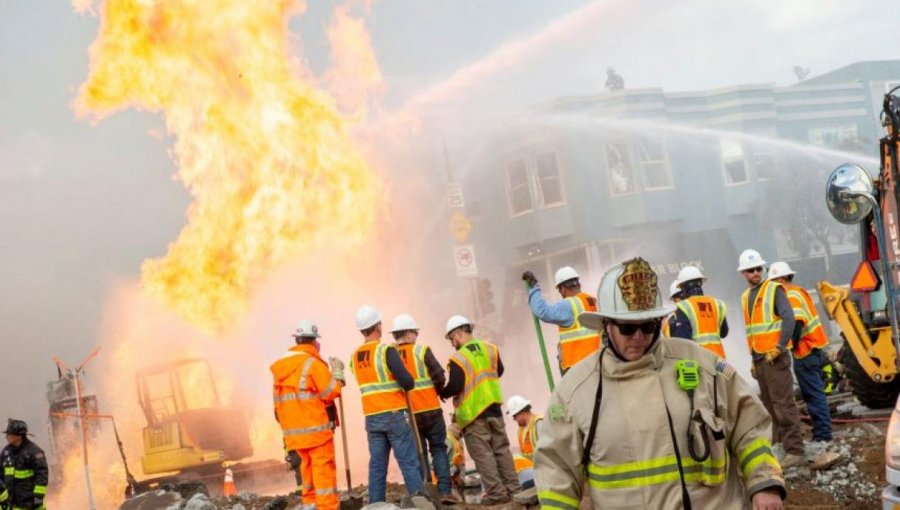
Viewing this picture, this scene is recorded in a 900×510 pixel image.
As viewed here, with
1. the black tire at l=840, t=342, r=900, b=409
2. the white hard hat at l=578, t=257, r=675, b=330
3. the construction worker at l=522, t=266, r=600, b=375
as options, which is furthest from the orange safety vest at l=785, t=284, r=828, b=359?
the white hard hat at l=578, t=257, r=675, b=330

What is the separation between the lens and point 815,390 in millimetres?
9438

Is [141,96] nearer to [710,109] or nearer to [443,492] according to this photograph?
[443,492]

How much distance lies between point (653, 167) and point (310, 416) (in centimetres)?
2158

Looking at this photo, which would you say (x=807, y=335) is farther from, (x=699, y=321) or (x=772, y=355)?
(x=699, y=321)

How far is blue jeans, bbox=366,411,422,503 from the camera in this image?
29.2ft

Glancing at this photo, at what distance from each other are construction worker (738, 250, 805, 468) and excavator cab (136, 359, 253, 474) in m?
12.3

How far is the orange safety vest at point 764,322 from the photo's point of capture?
912 cm

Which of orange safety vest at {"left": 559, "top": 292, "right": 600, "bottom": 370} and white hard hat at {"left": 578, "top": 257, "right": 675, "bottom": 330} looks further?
orange safety vest at {"left": 559, "top": 292, "right": 600, "bottom": 370}

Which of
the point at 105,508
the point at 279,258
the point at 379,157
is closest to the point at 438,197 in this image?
the point at 379,157

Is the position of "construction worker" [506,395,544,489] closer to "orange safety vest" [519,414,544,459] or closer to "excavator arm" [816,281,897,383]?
"orange safety vest" [519,414,544,459]

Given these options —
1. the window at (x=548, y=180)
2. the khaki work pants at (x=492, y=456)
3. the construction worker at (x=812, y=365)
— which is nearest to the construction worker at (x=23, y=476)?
the khaki work pants at (x=492, y=456)

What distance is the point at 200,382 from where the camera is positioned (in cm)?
2103

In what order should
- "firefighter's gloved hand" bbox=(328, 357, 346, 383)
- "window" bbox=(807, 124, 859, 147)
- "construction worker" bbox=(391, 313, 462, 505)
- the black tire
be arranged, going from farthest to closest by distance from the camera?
"window" bbox=(807, 124, 859, 147), the black tire, "construction worker" bbox=(391, 313, 462, 505), "firefighter's gloved hand" bbox=(328, 357, 346, 383)

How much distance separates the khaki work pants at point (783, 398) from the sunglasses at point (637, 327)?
6.09 metres
